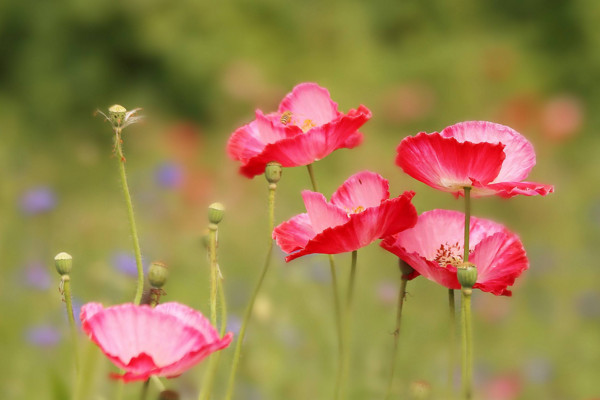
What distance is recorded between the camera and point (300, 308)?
172cm

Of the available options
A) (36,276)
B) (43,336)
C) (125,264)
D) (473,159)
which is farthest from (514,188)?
(36,276)

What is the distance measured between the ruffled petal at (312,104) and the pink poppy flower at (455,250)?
96 mm

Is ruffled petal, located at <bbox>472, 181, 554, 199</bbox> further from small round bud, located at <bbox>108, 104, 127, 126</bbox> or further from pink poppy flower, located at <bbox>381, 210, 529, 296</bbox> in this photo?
small round bud, located at <bbox>108, 104, 127, 126</bbox>

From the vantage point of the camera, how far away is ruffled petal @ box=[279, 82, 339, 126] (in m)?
0.61

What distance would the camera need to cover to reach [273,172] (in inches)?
21.4

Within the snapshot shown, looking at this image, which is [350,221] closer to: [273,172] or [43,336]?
[273,172]

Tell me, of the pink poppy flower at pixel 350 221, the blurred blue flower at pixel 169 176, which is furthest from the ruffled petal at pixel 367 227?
the blurred blue flower at pixel 169 176

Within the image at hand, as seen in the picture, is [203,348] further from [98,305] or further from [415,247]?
[415,247]

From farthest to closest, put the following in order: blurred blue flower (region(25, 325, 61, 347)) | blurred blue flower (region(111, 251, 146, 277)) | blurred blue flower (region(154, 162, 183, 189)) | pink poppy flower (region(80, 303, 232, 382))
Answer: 1. blurred blue flower (region(154, 162, 183, 189))
2. blurred blue flower (region(25, 325, 61, 347))
3. blurred blue flower (region(111, 251, 146, 277))
4. pink poppy flower (region(80, 303, 232, 382))

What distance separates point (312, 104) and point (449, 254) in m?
0.13

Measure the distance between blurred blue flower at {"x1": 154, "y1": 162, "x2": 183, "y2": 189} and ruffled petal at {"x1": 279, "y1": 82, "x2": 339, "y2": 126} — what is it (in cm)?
123

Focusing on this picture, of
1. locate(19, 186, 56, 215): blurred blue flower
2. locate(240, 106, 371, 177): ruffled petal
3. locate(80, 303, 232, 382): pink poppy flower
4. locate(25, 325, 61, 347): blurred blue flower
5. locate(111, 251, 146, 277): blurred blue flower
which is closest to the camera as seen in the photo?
locate(80, 303, 232, 382): pink poppy flower

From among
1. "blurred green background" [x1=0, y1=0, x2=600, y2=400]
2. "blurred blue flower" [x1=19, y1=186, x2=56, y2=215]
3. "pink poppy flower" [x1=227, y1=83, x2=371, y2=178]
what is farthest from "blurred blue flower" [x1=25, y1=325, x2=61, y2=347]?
"pink poppy flower" [x1=227, y1=83, x2=371, y2=178]

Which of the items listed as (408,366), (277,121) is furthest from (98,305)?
(408,366)
